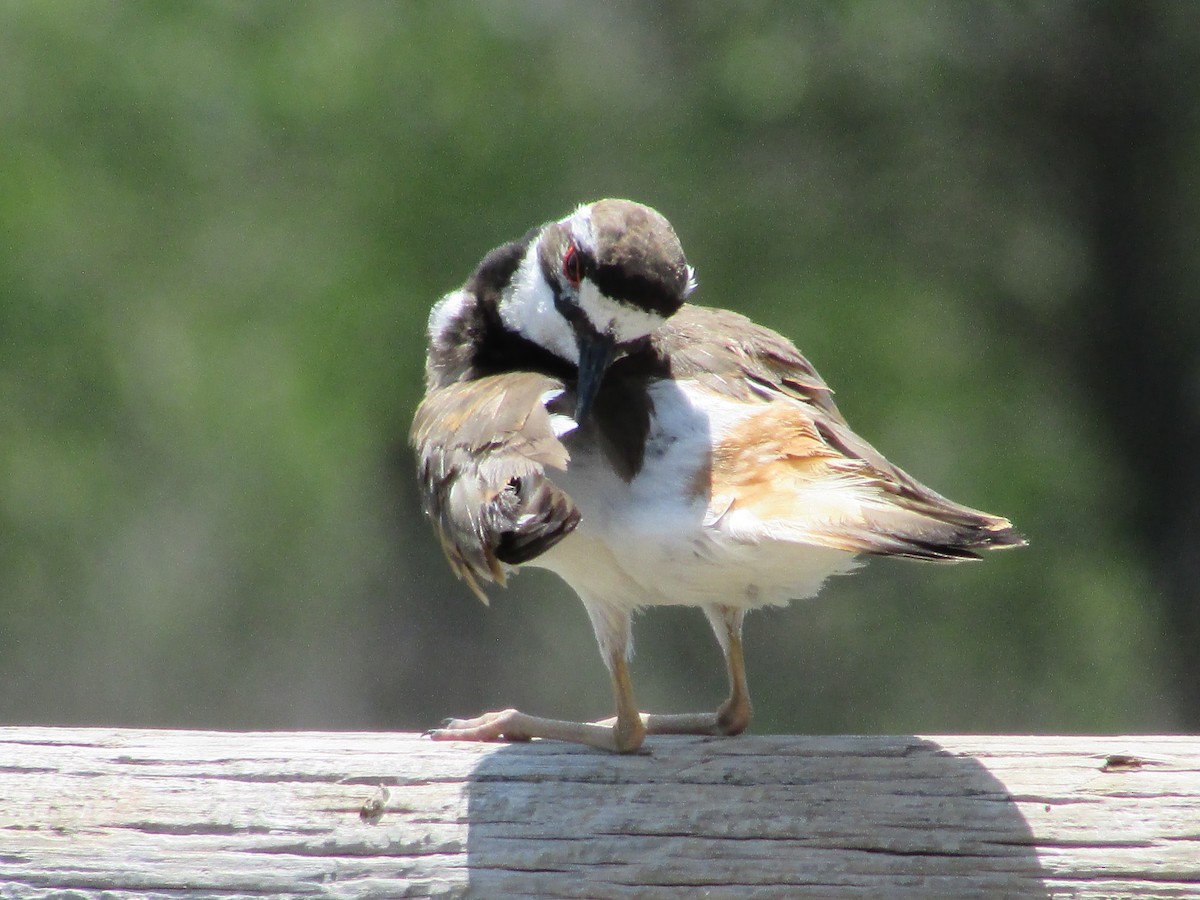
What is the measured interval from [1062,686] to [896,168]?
10.7 feet

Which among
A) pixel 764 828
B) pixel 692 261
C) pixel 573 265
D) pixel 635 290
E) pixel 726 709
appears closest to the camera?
pixel 764 828

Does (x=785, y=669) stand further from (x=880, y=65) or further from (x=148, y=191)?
(x=148, y=191)

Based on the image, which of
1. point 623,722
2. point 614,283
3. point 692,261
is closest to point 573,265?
point 614,283

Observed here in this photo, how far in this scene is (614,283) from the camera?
2873mm

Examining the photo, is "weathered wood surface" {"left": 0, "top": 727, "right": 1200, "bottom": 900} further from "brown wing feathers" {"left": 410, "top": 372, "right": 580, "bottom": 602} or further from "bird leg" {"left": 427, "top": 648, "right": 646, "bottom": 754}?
"brown wing feathers" {"left": 410, "top": 372, "right": 580, "bottom": 602}

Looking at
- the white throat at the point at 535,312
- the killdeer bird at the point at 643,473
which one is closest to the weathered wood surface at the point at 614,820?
the killdeer bird at the point at 643,473

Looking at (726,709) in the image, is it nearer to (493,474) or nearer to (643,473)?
(643,473)

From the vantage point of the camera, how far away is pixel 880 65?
7.87 metres

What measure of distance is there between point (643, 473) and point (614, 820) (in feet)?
2.40

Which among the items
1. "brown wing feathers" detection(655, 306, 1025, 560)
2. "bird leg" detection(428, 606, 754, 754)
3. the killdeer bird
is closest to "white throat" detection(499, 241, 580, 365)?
the killdeer bird

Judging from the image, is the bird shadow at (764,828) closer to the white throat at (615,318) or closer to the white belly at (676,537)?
the white belly at (676,537)

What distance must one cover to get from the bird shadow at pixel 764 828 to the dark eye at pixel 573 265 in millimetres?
1083

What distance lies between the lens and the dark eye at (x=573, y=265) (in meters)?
2.97

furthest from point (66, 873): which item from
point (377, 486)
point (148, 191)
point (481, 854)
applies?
point (148, 191)
